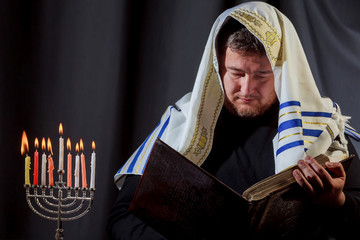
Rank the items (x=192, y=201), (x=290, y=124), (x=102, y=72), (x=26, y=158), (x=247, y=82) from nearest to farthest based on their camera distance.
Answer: (x=192, y=201) → (x=26, y=158) → (x=290, y=124) → (x=247, y=82) → (x=102, y=72)

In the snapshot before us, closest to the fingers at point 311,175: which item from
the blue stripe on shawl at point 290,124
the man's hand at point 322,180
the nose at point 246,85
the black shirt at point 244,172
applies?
the man's hand at point 322,180

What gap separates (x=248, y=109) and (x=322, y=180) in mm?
497

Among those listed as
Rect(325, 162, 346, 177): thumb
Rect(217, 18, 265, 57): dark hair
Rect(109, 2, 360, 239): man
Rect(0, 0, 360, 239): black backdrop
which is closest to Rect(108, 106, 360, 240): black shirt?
Rect(109, 2, 360, 239): man

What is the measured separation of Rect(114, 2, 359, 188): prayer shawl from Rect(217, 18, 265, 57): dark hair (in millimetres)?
51

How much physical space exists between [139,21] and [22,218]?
3.57 feet

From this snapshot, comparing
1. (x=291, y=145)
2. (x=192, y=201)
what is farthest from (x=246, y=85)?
(x=192, y=201)

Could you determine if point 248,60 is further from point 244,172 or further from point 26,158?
point 26,158

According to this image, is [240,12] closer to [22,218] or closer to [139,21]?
[139,21]

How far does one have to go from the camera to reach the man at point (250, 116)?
1.64 metres

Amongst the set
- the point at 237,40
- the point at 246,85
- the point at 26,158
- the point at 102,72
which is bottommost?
the point at 26,158

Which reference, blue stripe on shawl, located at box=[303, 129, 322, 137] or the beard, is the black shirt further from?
blue stripe on shawl, located at box=[303, 129, 322, 137]

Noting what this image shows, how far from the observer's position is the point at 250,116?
1.81 metres

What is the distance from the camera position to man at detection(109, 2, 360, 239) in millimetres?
1642

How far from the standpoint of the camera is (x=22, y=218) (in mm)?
2152
